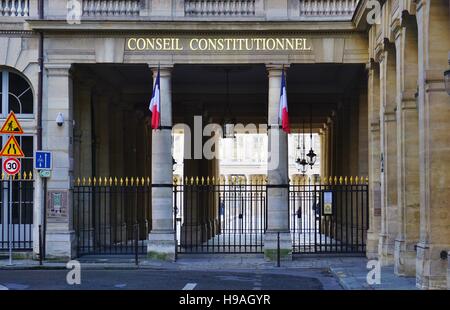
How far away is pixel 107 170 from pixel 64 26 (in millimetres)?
6399

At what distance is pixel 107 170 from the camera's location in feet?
90.8

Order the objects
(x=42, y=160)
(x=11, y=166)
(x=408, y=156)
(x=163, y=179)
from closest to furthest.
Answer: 1. (x=408, y=156)
2. (x=11, y=166)
3. (x=42, y=160)
4. (x=163, y=179)

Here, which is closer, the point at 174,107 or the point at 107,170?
the point at 107,170

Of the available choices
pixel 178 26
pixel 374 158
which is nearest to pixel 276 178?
pixel 374 158

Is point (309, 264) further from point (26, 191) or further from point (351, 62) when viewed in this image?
point (26, 191)

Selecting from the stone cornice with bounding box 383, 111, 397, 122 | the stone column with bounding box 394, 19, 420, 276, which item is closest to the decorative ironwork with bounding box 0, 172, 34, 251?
the stone cornice with bounding box 383, 111, 397, 122

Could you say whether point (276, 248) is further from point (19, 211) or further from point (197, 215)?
point (197, 215)

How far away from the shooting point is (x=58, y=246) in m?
22.6

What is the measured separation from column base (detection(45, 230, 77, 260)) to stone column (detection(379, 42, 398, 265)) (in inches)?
328

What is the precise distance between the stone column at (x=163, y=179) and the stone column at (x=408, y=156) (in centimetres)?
717

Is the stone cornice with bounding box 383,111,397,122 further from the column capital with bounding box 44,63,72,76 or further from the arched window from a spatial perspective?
the arched window

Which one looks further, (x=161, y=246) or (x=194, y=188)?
(x=194, y=188)

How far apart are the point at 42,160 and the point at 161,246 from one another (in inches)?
154
